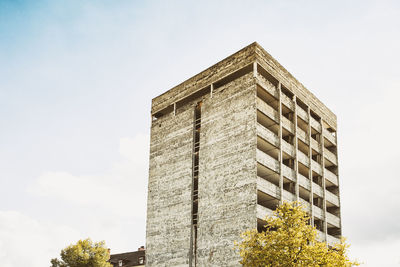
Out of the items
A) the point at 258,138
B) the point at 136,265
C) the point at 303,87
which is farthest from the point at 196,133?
the point at 136,265

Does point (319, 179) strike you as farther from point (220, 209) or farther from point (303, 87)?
point (220, 209)

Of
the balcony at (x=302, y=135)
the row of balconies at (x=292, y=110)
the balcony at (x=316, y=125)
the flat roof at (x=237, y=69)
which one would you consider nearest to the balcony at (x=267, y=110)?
the row of balconies at (x=292, y=110)

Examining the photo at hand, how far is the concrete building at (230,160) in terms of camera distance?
42969mm

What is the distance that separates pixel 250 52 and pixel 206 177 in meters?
14.3

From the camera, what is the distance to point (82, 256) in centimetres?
5525

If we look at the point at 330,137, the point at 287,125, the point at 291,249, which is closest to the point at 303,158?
the point at 287,125

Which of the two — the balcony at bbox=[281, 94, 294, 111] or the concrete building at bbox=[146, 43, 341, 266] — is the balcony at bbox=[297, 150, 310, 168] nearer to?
the concrete building at bbox=[146, 43, 341, 266]

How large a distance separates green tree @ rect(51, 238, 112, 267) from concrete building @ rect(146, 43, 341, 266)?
950 centimetres

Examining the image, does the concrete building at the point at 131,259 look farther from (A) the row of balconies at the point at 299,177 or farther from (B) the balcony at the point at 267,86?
(B) the balcony at the point at 267,86

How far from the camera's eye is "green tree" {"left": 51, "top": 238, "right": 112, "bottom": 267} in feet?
181

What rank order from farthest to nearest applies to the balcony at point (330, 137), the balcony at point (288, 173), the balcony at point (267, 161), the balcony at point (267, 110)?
the balcony at point (330, 137), the balcony at point (288, 173), the balcony at point (267, 110), the balcony at point (267, 161)

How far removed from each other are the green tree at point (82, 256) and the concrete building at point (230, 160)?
950 centimetres

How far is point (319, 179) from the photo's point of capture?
5409 cm

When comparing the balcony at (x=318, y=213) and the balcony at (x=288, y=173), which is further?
the balcony at (x=318, y=213)
